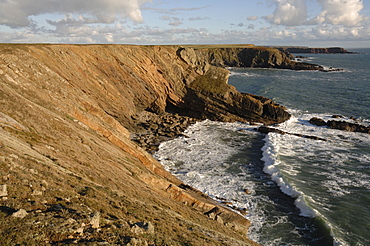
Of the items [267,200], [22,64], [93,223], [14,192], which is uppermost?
[22,64]

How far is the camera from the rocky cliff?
8133mm

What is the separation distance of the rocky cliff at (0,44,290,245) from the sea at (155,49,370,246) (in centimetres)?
340

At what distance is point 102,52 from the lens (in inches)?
1500

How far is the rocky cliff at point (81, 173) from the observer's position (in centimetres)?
813

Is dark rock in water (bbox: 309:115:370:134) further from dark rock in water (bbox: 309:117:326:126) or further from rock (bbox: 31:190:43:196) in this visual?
rock (bbox: 31:190:43:196)

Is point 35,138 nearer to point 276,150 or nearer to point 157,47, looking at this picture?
point 276,150

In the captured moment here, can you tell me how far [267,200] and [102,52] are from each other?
98.2 feet

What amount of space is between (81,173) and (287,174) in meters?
19.5

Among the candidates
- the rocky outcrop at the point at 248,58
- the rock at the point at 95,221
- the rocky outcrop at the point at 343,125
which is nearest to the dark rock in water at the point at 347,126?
the rocky outcrop at the point at 343,125

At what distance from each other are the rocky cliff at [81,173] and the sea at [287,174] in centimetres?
340

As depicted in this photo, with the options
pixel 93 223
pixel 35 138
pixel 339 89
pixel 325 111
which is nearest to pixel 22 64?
pixel 35 138

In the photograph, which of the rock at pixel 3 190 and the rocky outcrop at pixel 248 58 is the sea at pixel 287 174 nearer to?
the rock at pixel 3 190

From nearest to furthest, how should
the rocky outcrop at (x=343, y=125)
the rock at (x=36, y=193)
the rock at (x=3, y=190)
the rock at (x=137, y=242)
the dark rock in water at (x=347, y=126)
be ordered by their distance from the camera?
the rock at (x=137, y=242), the rock at (x=3, y=190), the rock at (x=36, y=193), the dark rock in water at (x=347, y=126), the rocky outcrop at (x=343, y=125)

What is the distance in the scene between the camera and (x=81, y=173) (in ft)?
42.2
